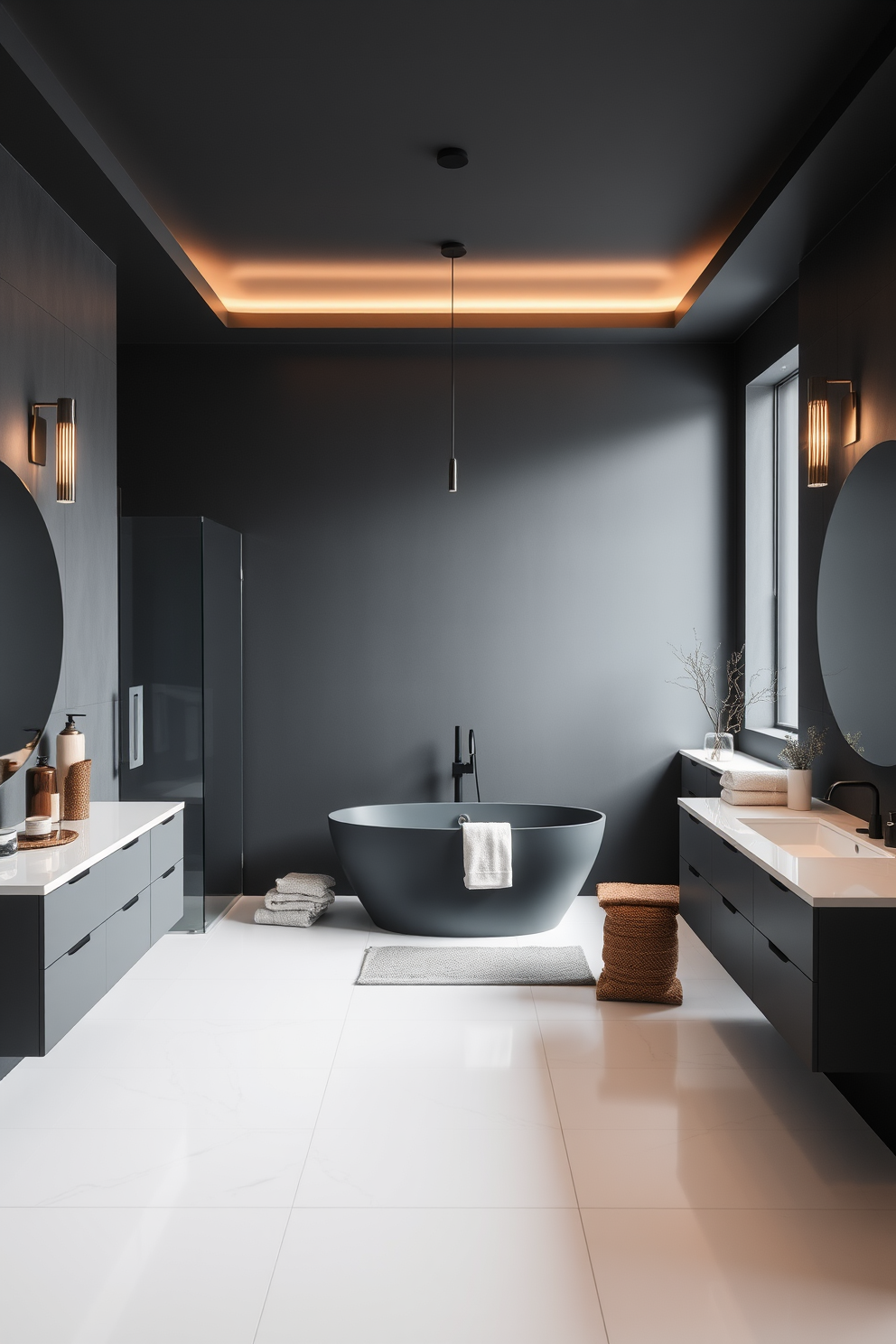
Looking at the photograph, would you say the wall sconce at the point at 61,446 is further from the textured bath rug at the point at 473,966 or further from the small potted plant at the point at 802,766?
the small potted plant at the point at 802,766

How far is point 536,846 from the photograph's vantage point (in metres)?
4.75

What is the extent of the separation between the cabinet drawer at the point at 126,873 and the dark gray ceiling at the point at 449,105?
2.43m

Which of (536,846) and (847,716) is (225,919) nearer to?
(536,846)

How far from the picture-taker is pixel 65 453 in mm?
3473

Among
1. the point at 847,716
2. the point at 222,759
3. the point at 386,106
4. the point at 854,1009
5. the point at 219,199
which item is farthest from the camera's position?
the point at 222,759

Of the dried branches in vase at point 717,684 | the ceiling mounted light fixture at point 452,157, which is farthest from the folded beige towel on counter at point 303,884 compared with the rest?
the ceiling mounted light fixture at point 452,157

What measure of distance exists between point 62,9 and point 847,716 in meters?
3.35

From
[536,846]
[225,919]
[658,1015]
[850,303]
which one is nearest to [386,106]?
[850,303]

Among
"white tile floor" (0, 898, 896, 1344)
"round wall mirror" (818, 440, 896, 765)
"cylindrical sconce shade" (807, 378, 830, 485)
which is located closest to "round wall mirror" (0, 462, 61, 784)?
"white tile floor" (0, 898, 896, 1344)

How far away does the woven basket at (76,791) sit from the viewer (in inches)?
133

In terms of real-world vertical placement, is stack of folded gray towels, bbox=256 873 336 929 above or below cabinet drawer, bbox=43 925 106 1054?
below

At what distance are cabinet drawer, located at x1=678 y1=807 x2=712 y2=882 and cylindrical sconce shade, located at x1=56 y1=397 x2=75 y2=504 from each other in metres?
2.53

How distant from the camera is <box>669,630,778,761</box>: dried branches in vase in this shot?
557 centimetres

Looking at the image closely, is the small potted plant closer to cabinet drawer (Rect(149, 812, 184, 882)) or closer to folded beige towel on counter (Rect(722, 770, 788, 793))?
folded beige towel on counter (Rect(722, 770, 788, 793))
